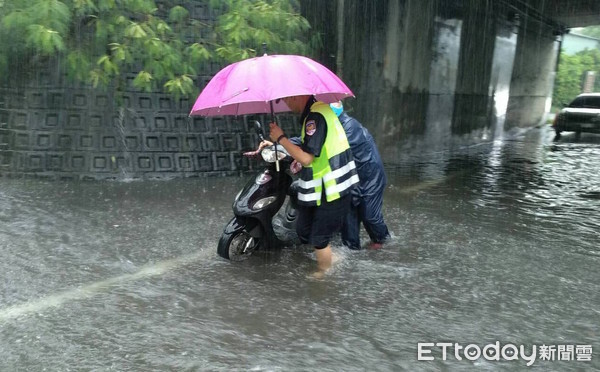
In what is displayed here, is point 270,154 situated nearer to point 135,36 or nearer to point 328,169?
point 328,169

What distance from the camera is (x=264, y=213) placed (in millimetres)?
4578

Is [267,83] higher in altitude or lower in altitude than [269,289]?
higher

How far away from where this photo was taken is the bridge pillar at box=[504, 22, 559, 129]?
1850cm

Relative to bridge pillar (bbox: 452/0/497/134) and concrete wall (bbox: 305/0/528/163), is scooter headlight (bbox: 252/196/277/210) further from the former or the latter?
bridge pillar (bbox: 452/0/497/134)

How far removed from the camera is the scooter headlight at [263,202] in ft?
14.8

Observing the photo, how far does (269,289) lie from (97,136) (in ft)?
15.6

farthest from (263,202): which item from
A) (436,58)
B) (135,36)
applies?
(436,58)

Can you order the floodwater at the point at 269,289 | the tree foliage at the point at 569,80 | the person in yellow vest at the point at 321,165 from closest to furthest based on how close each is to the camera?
1. the floodwater at the point at 269,289
2. the person in yellow vest at the point at 321,165
3. the tree foliage at the point at 569,80

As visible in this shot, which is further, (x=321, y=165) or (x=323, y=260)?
(x=323, y=260)

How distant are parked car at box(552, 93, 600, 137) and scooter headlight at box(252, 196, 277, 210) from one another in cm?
1619

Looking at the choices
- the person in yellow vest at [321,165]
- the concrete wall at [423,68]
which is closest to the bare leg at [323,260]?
the person in yellow vest at [321,165]

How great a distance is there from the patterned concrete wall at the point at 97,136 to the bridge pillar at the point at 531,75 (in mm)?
13686

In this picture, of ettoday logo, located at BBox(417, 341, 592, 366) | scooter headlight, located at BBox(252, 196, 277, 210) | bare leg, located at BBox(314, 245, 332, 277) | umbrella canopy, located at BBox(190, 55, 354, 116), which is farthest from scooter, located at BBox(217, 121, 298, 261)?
ettoday logo, located at BBox(417, 341, 592, 366)

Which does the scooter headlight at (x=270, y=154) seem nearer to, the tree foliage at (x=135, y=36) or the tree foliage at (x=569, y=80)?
the tree foliage at (x=135, y=36)
